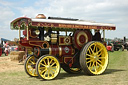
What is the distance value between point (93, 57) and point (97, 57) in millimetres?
214

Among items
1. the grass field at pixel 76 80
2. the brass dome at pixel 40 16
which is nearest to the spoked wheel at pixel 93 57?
the grass field at pixel 76 80

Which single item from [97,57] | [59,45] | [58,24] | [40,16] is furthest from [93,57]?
[40,16]

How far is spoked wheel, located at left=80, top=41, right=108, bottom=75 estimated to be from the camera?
30.8 feet

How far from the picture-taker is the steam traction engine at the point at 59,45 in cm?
888

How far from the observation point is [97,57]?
32.4 ft

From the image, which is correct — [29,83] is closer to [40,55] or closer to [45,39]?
[40,55]

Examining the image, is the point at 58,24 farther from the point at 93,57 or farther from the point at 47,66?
the point at 93,57

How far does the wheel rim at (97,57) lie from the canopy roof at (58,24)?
912mm

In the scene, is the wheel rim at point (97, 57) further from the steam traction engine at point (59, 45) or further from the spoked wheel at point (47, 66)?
the spoked wheel at point (47, 66)

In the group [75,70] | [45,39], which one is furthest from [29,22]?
[75,70]

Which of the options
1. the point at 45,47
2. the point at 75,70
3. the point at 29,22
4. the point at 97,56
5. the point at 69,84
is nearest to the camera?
the point at 69,84

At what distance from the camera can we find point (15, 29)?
10.2 meters

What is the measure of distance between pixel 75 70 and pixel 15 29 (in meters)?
3.50

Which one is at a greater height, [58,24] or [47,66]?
[58,24]
